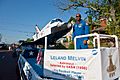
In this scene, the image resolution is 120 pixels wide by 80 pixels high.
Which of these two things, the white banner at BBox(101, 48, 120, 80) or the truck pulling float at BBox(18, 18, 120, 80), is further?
the white banner at BBox(101, 48, 120, 80)

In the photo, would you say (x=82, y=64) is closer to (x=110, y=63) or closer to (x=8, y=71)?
(x=110, y=63)

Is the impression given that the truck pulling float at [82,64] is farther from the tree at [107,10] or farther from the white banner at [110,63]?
the tree at [107,10]

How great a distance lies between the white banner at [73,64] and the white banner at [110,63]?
187 millimetres

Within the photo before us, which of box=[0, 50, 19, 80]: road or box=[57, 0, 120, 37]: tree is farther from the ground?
box=[57, 0, 120, 37]: tree

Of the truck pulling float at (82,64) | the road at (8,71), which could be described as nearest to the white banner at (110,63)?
the truck pulling float at (82,64)

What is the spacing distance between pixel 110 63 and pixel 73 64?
0.81 meters

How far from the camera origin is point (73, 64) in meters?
5.23

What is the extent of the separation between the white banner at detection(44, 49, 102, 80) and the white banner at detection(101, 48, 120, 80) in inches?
7.3

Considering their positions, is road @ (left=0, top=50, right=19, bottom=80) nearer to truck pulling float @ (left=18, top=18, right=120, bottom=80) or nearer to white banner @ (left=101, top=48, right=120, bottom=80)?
truck pulling float @ (left=18, top=18, right=120, bottom=80)

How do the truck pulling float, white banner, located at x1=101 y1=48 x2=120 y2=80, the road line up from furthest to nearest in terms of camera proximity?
the road, white banner, located at x1=101 y1=48 x2=120 y2=80, the truck pulling float

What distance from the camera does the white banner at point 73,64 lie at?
4844 mm

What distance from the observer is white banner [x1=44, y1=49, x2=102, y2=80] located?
4844 millimetres

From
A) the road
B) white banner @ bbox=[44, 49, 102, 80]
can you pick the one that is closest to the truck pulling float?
white banner @ bbox=[44, 49, 102, 80]

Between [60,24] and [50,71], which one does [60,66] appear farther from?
[60,24]
